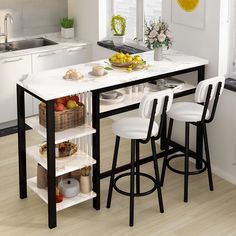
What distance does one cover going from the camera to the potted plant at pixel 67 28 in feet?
24.8

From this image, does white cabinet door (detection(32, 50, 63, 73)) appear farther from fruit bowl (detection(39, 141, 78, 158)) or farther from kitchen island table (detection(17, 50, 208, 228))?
fruit bowl (detection(39, 141, 78, 158))

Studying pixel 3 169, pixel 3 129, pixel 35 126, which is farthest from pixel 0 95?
pixel 35 126

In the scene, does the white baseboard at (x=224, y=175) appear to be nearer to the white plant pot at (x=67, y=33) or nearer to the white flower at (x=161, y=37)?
the white flower at (x=161, y=37)

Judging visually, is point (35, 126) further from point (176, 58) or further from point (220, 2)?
point (220, 2)

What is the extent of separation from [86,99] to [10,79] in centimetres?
187

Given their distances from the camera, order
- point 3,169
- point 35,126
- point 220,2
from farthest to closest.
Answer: point 3,169 < point 220,2 < point 35,126

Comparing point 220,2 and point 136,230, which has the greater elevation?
point 220,2

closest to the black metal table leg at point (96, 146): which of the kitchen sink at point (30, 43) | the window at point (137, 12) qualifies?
the window at point (137, 12)

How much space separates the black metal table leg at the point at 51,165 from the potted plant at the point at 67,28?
2.77 meters

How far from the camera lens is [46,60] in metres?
7.21

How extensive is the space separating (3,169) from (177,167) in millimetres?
1683

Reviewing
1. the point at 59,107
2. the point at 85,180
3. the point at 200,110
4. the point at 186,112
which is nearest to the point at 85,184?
the point at 85,180

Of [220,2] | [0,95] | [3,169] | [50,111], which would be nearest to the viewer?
[50,111]

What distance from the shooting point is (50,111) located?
16.2 feet
